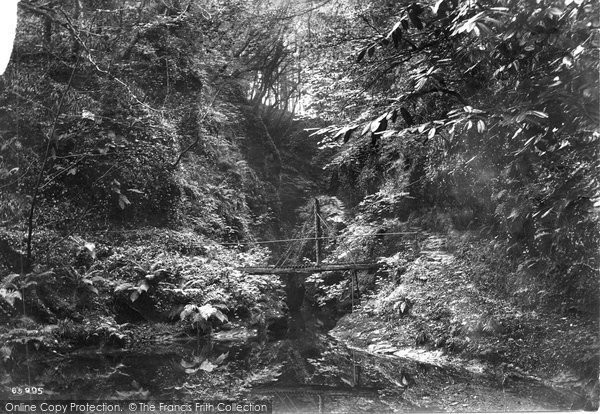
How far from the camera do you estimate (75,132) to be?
2.55 metres

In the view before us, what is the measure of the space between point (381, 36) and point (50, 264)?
2.13m

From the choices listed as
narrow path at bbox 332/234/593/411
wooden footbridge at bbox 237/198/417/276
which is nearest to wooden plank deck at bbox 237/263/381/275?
wooden footbridge at bbox 237/198/417/276

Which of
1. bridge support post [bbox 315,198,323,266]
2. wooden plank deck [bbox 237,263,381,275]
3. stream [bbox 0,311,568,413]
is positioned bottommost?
stream [bbox 0,311,568,413]

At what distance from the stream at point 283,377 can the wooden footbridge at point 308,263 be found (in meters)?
0.23

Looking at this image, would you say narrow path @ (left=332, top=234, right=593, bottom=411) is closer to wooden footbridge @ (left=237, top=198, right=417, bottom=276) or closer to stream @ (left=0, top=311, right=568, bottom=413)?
stream @ (left=0, top=311, right=568, bottom=413)

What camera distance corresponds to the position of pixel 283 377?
2.29 metres

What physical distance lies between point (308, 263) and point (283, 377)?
1.89 feet

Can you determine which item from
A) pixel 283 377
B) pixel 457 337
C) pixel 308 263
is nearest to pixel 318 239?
pixel 308 263

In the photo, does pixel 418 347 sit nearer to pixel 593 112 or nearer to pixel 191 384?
pixel 191 384

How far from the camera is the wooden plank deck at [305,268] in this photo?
8.13ft

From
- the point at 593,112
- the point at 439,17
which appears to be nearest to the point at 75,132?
the point at 439,17

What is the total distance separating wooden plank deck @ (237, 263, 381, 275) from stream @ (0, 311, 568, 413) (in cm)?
22

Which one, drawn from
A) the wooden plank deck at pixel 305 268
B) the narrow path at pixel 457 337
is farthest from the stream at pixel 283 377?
the wooden plank deck at pixel 305 268

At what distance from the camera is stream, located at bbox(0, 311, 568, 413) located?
2.22 metres
